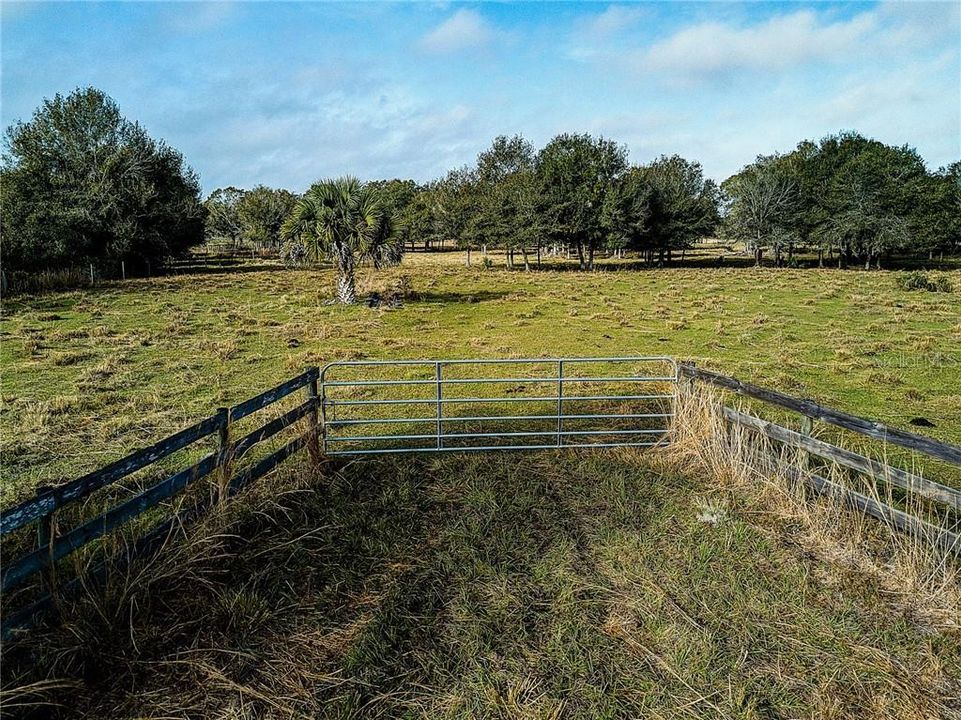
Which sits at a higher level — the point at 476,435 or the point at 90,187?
the point at 90,187

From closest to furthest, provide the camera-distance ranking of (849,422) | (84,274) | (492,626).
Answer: (492,626) < (849,422) < (84,274)

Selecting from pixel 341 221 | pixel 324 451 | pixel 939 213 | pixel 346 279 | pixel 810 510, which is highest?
pixel 939 213

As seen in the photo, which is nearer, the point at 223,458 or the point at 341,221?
the point at 223,458

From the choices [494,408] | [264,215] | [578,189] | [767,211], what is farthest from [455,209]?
[494,408]

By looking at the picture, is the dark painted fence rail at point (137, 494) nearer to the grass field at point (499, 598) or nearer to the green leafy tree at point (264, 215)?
the grass field at point (499, 598)

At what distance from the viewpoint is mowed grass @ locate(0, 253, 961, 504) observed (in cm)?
890

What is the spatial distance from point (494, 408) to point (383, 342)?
22.9 feet

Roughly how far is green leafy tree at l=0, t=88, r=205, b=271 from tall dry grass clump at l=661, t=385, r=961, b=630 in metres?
34.9

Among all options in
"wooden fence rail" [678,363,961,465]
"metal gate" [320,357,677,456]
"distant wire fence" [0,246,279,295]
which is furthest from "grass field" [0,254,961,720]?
"distant wire fence" [0,246,279,295]

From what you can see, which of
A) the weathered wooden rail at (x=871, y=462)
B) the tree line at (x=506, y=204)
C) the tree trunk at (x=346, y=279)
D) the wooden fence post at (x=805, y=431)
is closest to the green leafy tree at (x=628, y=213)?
the tree line at (x=506, y=204)

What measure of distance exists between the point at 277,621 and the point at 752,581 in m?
3.68

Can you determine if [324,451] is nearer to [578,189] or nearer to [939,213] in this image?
[578,189]

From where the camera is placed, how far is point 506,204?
47.9m

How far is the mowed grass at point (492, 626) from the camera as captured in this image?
3.14 m
